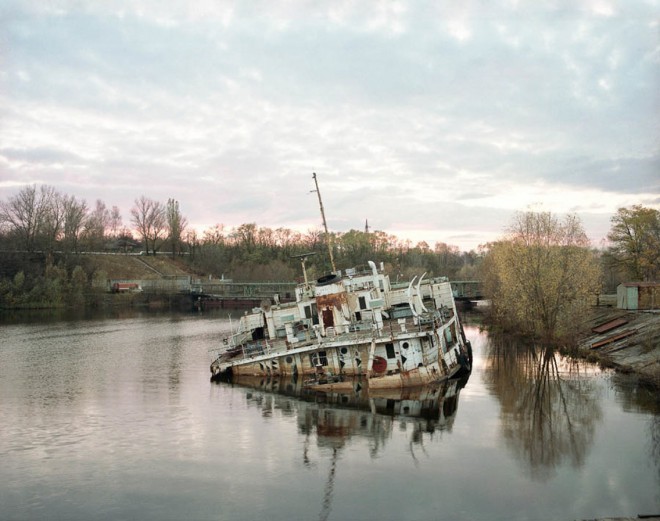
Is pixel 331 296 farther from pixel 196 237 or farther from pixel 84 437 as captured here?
pixel 196 237

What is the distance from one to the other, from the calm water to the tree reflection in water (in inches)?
5.4

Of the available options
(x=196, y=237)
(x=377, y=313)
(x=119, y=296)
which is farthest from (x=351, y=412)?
(x=196, y=237)

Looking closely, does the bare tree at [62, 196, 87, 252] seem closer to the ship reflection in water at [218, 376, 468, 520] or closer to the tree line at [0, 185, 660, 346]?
the tree line at [0, 185, 660, 346]

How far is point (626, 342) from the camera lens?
49281 mm

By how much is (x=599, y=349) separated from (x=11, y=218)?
14149 centimetres

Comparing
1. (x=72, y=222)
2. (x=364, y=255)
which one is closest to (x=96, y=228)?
(x=72, y=222)

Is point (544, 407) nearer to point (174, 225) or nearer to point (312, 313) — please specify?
point (312, 313)

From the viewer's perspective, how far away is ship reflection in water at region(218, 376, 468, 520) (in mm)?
29516

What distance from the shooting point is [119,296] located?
430 ft

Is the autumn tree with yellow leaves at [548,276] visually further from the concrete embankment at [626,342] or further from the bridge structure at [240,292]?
the bridge structure at [240,292]

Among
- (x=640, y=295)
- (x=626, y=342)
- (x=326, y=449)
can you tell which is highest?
(x=640, y=295)

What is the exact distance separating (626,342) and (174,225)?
16503 cm

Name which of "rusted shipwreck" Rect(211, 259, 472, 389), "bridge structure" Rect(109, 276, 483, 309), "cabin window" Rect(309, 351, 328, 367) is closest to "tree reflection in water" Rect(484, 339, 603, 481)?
"rusted shipwreck" Rect(211, 259, 472, 389)

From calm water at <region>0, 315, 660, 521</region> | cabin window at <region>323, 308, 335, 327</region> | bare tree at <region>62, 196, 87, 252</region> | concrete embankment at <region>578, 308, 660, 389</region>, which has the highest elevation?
bare tree at <region>62, 196, 87, 252</region>
